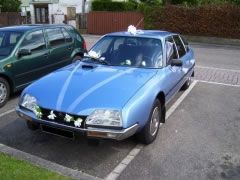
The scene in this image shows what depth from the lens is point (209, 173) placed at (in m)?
4.57

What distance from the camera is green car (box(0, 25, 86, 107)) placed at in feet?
24.3

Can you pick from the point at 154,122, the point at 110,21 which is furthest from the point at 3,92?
the point at 110,21

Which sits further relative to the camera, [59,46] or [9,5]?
[9,5]

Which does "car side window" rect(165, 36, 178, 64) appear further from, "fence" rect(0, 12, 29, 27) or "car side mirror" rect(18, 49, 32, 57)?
"fence" rect(0, 12, 29, 27)

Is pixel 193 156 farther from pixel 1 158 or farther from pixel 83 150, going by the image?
pixel 1 158

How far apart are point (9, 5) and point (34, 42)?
33.4 meters

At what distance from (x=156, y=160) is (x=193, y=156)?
58cm

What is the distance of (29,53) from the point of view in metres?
7.72

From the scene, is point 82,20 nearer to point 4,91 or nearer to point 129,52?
point 4,91

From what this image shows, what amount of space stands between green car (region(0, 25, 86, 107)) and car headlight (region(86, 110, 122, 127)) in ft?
11.4

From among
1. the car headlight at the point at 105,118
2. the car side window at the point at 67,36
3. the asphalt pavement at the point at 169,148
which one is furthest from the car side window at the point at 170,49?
the car side window at the point at 67,36

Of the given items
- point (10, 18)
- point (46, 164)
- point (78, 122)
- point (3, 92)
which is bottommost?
→ point (10, 18)

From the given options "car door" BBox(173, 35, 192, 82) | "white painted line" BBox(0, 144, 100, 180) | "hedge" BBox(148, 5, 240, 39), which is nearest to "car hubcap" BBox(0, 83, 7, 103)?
"white painted line" BBox(0, 144, 100, 180)

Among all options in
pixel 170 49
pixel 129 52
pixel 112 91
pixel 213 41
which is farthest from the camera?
pixel 213 41
